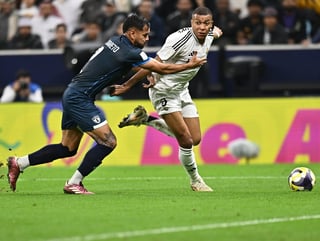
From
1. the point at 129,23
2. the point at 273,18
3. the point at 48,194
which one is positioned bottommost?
the point at 273,18

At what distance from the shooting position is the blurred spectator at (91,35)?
867 inches

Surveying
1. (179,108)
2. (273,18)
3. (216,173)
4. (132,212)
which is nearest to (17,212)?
(132,212)

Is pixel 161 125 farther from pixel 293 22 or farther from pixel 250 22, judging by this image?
pixel 293 22

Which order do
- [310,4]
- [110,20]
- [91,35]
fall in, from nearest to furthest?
[310,4], [91,35], [110,20]

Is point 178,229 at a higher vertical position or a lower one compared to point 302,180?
higher

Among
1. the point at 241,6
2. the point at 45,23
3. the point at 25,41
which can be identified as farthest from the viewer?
the point at 241,6

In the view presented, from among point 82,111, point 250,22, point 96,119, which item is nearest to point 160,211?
point 96,119

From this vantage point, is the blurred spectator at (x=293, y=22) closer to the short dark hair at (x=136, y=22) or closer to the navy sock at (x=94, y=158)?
the short dark hair at (x=136, y=22)

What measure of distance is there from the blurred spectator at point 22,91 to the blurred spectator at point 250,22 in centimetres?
465

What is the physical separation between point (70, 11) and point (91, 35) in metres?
1.75

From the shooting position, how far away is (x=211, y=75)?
22.3 metres

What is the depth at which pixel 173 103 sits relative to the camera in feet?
43.7

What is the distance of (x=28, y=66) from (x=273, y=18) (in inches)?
223

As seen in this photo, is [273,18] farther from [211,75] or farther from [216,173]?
[216,173]
